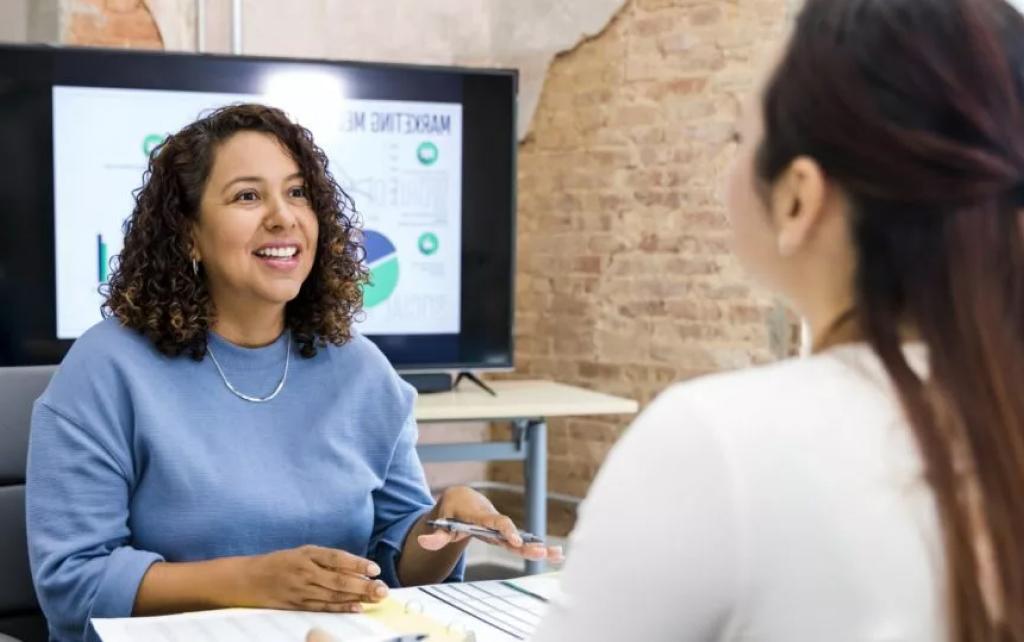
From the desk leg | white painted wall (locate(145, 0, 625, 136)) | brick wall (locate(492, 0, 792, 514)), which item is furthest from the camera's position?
white painted wall (locate(145, 0, 625, 136))

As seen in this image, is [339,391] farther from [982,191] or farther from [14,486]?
[982,191]

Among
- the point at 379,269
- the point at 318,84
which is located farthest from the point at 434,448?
the point at 318,84

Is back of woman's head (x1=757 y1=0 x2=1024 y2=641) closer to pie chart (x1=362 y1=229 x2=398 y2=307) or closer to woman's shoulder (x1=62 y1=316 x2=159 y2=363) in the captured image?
woman's shoulder (x1=62 y1=316 x2=159 y2=363)

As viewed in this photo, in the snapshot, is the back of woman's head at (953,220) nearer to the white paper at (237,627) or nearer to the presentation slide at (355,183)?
the white paper at (237,627)

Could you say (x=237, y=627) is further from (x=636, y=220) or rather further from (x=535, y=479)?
(x=636, y=220)

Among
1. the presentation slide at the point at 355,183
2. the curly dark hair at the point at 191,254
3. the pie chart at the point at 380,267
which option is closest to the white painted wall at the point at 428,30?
the presentation slide at the point at 355,183

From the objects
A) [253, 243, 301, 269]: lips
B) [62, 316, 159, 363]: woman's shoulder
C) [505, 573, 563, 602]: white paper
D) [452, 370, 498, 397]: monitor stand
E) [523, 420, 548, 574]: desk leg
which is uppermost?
[253, 243, 301, 269]: lips

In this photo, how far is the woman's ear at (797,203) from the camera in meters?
0.69

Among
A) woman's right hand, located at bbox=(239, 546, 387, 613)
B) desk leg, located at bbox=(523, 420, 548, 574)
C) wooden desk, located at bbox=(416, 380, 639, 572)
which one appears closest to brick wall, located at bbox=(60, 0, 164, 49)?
wooden desk, located at bbox=(416, 380, 639, 572)

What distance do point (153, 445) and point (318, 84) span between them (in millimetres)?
2214

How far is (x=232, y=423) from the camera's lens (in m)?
1.73

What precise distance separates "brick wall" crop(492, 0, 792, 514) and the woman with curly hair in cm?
235

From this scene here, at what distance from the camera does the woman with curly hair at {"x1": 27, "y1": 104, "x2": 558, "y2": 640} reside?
1.56 metres

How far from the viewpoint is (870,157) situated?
0.66m
